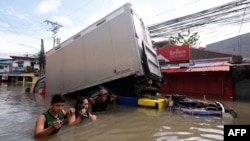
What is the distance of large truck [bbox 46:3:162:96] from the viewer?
9469mm

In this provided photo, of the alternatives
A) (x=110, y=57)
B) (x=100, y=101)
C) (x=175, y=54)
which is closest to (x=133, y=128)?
(x=100, y=101)

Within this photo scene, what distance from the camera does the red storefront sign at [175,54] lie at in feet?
64.0

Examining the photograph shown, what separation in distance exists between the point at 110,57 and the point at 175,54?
10.8m

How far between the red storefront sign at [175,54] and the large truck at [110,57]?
A: 837cm

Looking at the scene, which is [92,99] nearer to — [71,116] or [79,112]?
[79,112]

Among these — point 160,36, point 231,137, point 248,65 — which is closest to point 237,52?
point 160,36

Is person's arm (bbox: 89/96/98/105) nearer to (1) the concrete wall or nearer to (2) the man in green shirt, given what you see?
(2) the man in green shirt

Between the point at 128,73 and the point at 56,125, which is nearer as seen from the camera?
the point at 56,125

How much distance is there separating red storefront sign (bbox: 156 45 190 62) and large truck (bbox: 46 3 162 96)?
8.37 metres

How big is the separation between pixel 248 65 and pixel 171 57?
7217mm

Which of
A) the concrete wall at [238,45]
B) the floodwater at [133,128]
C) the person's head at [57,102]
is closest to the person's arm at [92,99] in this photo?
the floodwater at [133,128]

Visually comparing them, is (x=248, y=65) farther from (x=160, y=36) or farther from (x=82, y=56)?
(x=82, y=56)

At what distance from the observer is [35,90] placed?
17328mm

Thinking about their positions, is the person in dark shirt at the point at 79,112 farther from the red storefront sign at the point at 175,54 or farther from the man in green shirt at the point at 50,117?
the red storefront sign at the point at 175,54
